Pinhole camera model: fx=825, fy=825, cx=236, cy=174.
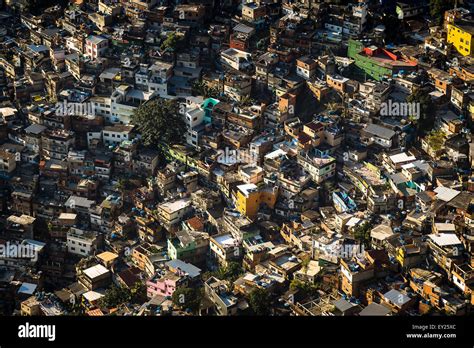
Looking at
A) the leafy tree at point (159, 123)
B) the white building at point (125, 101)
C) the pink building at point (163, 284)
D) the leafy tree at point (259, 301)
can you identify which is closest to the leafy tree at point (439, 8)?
the leafy tree at point (159, 123)

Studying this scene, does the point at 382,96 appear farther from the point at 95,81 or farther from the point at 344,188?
the point at 95,81

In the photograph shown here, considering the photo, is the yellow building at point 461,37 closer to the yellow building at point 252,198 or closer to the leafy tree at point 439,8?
the leafy tree at point 439,8

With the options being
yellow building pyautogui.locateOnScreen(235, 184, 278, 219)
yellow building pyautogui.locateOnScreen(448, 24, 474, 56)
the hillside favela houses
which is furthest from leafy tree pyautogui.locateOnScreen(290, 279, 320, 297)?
yellow building pyautogui.locateOnScreen(448, 24, 474, 56)

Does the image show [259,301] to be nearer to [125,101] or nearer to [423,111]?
[423,111]

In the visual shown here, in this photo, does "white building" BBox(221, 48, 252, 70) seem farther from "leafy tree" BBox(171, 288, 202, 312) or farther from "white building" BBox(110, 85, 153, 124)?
"leafy tree" BBox(171, 288, 202, 312)

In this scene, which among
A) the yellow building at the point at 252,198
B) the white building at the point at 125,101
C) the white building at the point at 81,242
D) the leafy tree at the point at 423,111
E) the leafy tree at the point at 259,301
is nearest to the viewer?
the leafy tree at the point at 259,301

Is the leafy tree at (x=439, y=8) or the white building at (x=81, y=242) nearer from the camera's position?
the white building at (x=81, y=242)
